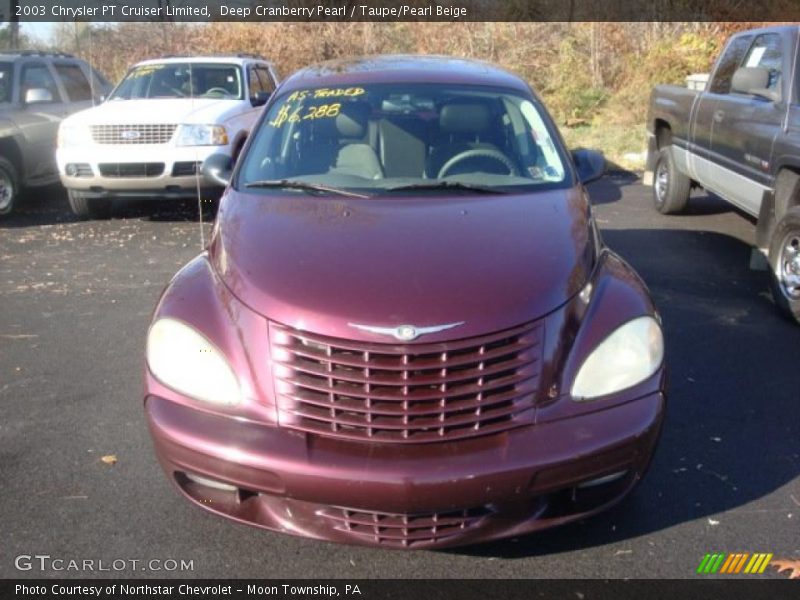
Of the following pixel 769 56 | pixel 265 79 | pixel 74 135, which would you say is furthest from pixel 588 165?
pixel 265 79

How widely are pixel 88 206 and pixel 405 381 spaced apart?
26.4ft

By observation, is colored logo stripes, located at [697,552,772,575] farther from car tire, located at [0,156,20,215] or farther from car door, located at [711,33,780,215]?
car tire, located at [0,156,20,215]

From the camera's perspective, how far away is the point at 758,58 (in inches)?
277

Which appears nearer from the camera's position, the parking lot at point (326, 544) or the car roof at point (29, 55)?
the parking lot at point (326, 544)

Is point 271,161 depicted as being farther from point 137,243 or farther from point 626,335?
point 137,243

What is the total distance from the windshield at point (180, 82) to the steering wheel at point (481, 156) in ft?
21.6

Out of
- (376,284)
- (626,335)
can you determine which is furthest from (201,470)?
(626,335)

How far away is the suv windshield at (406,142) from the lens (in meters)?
4.09

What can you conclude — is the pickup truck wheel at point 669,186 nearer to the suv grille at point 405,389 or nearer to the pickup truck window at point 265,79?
the pickup truck window at point 265,79

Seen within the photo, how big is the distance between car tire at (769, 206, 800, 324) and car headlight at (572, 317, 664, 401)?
3018 mm

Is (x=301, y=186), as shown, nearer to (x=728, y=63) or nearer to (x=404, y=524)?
(x=404, y=524)
